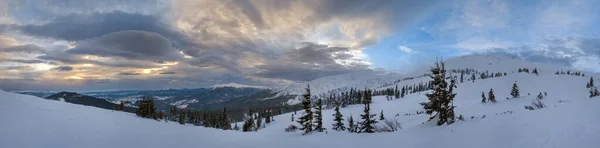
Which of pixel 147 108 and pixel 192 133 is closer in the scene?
pixel 192 133

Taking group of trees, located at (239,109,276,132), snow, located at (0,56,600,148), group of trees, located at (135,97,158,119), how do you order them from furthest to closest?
group of trees, located at (239,109,276,132) → group of trees, located at (135,97,158,119) → snow, located at (0,56,600,148)

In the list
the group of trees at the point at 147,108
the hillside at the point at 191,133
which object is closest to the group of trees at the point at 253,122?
the group of trees at the point at 147,108

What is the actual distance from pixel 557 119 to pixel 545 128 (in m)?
2.04

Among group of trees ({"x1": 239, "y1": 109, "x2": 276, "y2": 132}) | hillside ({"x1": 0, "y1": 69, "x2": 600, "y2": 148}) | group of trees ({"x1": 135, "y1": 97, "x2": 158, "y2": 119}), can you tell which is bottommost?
group of trees ({"x1": 239, "y1": 109, "x2": 276, "y2": 132})

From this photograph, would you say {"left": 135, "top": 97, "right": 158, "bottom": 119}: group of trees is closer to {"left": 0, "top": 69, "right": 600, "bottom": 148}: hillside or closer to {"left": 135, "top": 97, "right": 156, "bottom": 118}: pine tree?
{"left": 135, "top": 97, "right": 156, "bottom": 118}: pine tree

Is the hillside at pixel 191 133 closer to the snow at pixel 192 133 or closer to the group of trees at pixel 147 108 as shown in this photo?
the snow at pixel 192 133

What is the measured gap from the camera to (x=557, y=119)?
1338 cm

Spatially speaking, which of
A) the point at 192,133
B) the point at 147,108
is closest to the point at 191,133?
the point at 192,133

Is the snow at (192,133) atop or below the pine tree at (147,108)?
atop

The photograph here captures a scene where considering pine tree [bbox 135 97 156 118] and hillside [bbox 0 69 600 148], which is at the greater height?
hillside [bbox 0 69 600 148]

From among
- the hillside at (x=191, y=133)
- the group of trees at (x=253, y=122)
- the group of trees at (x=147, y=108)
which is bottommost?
the group of trees at (x=253, y=122)

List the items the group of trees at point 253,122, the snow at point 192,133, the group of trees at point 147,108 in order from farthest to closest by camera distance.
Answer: the group of trees at point 253,122
the group of trees at point 147,108
the snow at point 192,133

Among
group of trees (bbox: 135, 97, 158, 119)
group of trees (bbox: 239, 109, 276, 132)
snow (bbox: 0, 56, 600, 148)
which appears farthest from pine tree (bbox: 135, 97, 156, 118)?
snow (bbox: 0, 56, 600, 148)

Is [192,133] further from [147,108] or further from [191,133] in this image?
[147,108]
